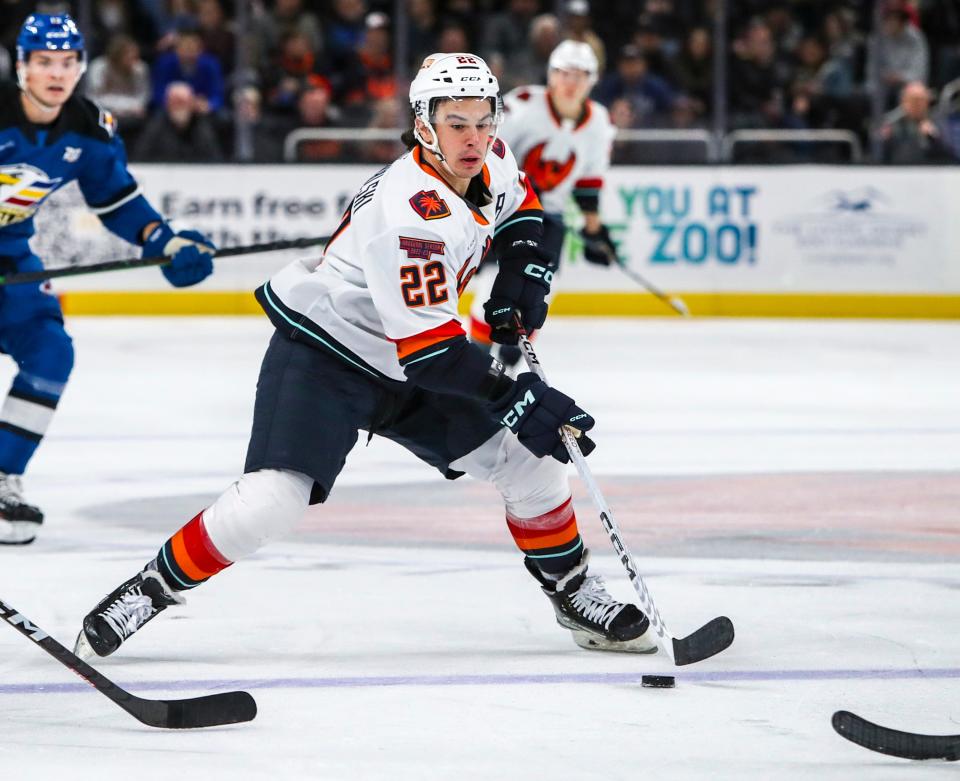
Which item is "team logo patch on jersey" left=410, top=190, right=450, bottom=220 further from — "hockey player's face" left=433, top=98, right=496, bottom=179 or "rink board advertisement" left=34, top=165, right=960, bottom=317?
"rink board advertisement" left=34, top=165, right=960, bottom=317

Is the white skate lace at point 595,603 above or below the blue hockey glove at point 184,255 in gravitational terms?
below

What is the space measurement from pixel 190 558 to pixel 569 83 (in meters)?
3.94

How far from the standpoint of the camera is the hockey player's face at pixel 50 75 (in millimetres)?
3891

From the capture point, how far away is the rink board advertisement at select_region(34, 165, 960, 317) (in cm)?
894

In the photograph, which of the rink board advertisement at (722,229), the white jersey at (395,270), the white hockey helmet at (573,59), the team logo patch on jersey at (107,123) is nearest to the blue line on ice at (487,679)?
the white jersey at (395,270)

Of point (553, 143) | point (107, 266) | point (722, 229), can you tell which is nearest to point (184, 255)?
point (107, 266)

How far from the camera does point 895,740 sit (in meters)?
2.35

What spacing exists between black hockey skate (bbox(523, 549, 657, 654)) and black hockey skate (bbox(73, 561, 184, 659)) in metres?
0.64

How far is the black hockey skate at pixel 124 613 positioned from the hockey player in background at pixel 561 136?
11.6ft

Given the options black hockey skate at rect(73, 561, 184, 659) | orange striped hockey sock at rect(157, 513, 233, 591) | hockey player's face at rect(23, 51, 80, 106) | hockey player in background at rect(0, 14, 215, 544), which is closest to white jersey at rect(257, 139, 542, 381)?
orange striped hockey sock at rect(157, 513, 233, 591)

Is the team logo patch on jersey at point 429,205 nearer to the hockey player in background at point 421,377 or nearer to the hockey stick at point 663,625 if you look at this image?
the hockey player in background at point 421,377

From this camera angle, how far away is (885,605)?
3.31m

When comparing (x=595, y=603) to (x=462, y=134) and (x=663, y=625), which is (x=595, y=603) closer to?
(x=663, y=625)

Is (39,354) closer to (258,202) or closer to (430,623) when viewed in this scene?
(430,623)
